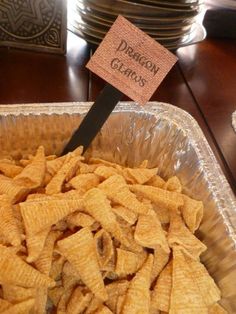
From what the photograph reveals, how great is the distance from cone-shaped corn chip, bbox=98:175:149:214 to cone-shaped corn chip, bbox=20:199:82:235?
0.08 m

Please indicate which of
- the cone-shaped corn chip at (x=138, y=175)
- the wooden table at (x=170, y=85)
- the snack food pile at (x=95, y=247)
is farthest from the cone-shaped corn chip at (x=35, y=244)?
the wooden table at (x=170, y=85)

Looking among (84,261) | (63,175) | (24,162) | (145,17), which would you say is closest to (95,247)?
(84,261)

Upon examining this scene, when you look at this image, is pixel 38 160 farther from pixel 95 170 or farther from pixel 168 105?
pixel 168 105

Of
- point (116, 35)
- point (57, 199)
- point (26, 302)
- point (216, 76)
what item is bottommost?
point (26, 302)

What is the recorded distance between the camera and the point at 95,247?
0.52m

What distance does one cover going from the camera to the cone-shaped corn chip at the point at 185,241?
1.87 feet

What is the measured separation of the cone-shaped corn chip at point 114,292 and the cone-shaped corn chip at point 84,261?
3cm

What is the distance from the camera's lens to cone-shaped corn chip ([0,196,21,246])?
0.50 metres

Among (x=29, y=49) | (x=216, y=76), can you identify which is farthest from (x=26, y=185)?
(x=216, y=76)

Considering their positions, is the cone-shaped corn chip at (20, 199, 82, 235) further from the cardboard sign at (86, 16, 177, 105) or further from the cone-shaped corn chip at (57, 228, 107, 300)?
the cardboard sign at (86, 16, 177, 105)

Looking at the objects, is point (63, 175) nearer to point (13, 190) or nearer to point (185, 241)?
point (13, 190)

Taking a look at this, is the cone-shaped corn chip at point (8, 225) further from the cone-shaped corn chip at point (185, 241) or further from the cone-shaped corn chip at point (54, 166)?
the cone-shaped corn chip at point (185, 241)

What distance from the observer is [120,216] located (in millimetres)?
562

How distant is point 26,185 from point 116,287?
0.70 ft
